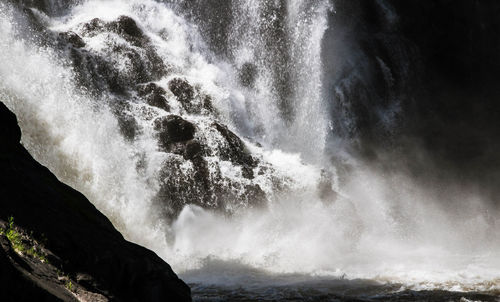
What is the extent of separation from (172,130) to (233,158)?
2011 mm

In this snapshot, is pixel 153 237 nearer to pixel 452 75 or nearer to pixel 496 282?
pixel 496 282

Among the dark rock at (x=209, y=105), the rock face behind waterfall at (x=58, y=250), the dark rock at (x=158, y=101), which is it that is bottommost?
the rock face behind waterfall at (x=58, y=250)

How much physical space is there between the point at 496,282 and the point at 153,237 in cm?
856

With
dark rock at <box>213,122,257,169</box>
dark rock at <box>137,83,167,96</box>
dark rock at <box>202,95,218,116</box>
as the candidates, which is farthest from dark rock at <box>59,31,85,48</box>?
dark rock at <box>213,122,257,169</box>

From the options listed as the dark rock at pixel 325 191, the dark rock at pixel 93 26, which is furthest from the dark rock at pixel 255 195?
the dark rock at pixel 93 26

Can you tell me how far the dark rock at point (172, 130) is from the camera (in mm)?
14898

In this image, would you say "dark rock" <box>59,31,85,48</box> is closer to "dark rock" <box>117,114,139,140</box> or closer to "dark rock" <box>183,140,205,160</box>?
"dark rock" <box>117,114,139,140</box>

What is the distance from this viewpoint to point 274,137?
17.6 meters

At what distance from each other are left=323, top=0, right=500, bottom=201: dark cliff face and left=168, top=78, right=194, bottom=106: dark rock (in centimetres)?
536

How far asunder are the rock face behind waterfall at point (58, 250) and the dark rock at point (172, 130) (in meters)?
7.89

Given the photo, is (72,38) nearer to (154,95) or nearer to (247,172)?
(154,95)

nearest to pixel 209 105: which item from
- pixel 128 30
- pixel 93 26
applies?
pixel 128 30

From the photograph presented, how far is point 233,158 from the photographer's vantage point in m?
15.2

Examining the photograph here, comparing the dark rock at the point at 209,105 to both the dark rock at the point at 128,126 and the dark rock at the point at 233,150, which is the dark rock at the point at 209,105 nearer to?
the dark rock at the point at 233,150
